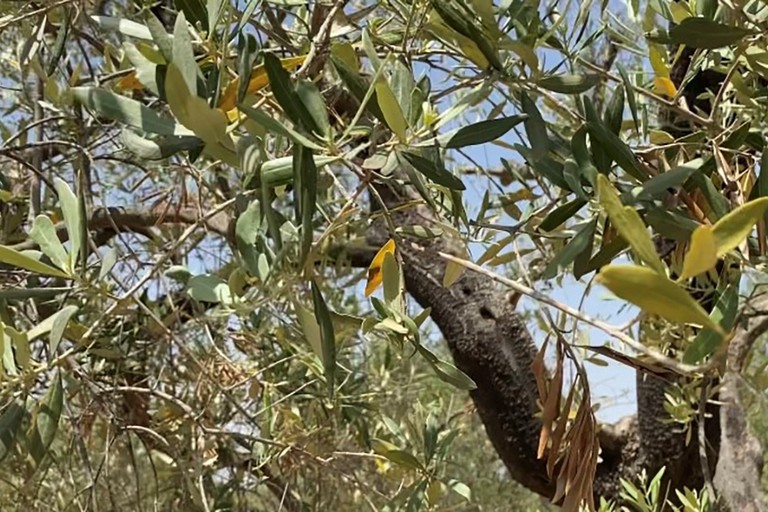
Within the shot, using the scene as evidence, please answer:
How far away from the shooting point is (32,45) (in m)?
0.83

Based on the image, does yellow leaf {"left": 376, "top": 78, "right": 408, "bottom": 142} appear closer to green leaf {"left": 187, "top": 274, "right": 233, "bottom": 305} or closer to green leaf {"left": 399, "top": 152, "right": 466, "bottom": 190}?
green leaf {"left": 399, "top": 152, "right": 466, "bottom": 190}

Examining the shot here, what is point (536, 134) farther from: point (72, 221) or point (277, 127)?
point (72, 221)

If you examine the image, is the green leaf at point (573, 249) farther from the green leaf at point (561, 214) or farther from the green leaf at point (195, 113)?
the green leaf at point (195, 113)

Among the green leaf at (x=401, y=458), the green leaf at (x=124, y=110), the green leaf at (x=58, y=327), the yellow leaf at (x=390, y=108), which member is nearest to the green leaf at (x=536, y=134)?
the yellow leaf at (x=390, y=108)

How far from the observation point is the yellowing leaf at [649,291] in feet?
0.97

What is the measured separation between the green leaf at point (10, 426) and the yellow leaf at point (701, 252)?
18.7 inches

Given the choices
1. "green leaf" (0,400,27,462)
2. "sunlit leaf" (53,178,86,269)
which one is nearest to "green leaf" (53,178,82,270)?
"sunlit leaf" (53,178,86,269)

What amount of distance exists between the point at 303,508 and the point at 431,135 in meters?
0.84

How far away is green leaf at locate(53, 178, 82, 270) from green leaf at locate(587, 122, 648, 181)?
322mm

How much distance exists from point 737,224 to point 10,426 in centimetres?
49

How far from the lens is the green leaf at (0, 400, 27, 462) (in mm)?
604

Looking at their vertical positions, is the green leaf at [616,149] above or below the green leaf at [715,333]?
above

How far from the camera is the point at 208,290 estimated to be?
64cm

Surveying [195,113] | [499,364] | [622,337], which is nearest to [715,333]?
[622,337]
